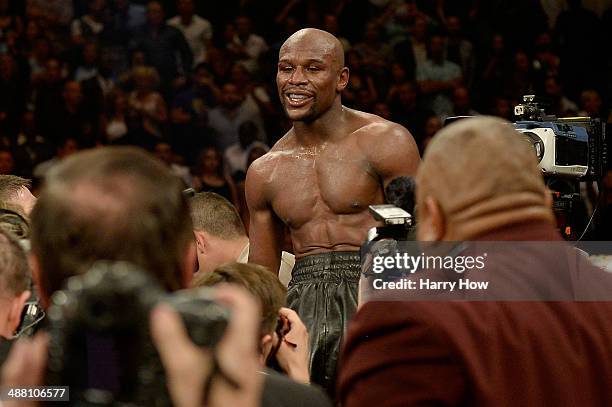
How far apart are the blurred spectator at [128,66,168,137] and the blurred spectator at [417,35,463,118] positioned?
162 centimetres

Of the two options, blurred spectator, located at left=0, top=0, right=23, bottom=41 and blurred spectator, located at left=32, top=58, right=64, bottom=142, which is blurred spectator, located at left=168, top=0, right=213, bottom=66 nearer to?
blurred spectator, located at left=32, top=58, right=64, bottom=142

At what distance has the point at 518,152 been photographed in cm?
142

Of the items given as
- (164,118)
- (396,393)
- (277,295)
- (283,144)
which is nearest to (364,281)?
(277,295)

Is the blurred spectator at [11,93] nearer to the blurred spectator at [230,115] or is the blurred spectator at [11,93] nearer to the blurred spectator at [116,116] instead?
the blurred spectator at [116,116]

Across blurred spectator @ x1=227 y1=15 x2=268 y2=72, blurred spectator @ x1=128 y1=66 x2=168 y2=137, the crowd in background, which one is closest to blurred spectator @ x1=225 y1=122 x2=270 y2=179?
the crowd in background

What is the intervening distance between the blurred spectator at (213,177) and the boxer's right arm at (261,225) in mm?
2640

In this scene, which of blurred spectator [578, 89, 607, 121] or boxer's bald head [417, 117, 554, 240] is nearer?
boxer's bald head [417, 117, 554, 240]

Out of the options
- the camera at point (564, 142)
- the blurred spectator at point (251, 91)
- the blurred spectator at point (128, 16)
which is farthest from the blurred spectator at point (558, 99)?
the camera at point (564, 142)

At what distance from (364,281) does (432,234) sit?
40cm

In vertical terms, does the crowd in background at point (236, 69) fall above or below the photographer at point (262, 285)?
above

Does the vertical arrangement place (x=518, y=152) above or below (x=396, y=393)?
above

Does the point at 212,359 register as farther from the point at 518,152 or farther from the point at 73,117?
the point at 73,117

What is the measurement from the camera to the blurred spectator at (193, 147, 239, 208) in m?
6.03

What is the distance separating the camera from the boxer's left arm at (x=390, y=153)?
3.15 metres
